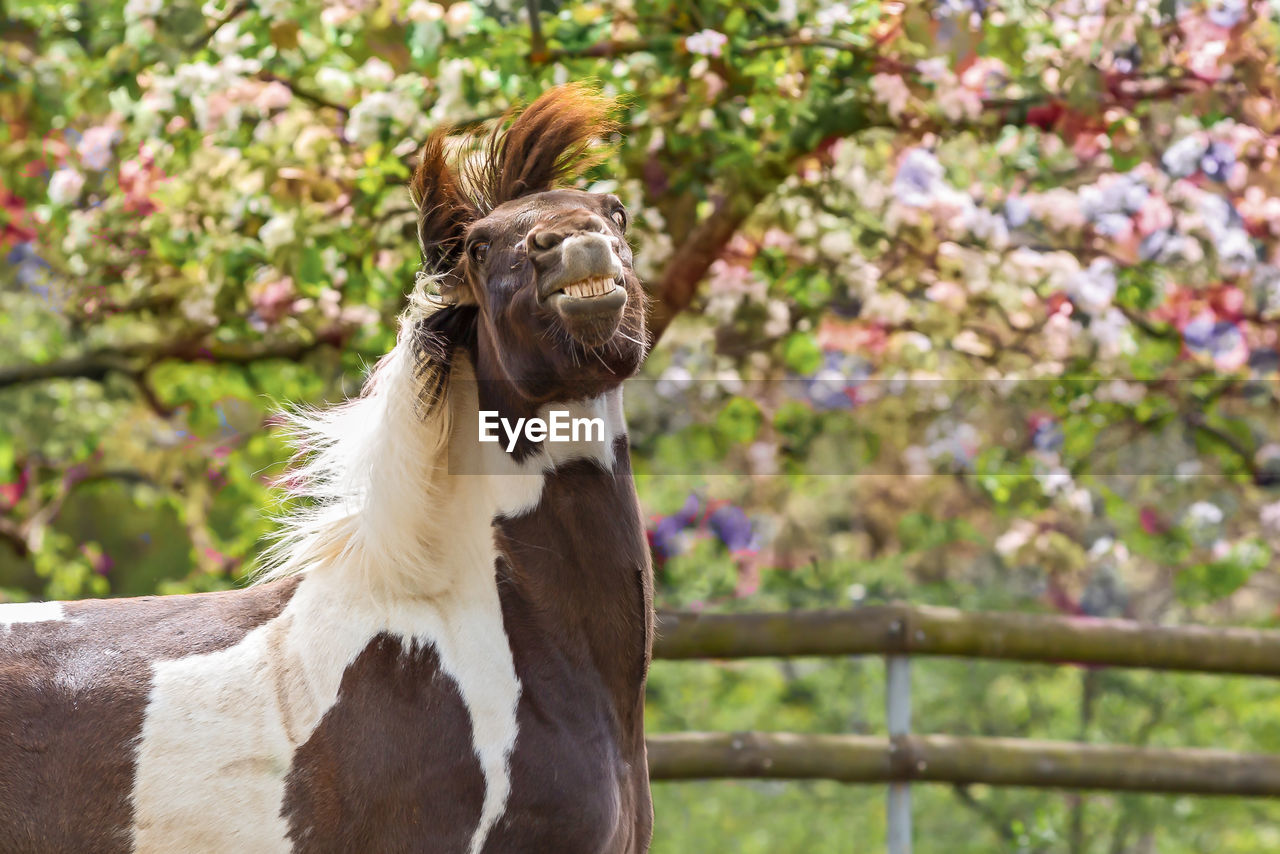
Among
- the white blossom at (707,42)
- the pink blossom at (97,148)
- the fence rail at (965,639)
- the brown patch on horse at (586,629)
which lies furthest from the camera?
the fence rail at (965,639)

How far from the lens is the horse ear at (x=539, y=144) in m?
2.67

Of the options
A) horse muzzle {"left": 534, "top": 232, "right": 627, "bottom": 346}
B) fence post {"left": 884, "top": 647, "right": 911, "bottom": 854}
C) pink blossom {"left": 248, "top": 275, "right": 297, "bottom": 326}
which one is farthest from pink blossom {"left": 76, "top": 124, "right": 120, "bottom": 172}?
fence post {"left": 884, "top": 647, "right": 911, "bottom": 854}

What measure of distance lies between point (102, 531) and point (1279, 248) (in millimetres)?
8200

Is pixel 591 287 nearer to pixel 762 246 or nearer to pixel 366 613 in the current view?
pixel 366 613

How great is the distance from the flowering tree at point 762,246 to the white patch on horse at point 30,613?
1.60 m

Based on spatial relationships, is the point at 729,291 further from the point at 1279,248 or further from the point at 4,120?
the point at 4,120

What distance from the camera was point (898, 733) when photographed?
481cm

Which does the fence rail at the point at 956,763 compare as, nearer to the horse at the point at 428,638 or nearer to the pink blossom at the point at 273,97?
the horse at the point at 428,638

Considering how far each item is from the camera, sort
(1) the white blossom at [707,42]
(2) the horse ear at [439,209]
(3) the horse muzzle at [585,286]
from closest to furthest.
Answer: (3) the horse muzzle at [585,286], (2) the horse ear at [439,209], (1) the white blossom at [707,42]

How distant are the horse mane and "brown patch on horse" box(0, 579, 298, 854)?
238 millimetres

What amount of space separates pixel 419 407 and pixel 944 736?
121 inches

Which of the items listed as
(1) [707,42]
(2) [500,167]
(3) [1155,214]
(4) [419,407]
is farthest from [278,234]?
(3) [1155,214]

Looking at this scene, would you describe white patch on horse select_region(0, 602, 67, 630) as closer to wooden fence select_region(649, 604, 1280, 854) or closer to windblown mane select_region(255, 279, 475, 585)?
windblown mane select_region(255, 279, 475, 585)

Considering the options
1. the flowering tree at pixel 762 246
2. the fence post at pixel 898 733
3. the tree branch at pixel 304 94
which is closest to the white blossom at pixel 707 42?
the flowering tree at pixel 762 246
